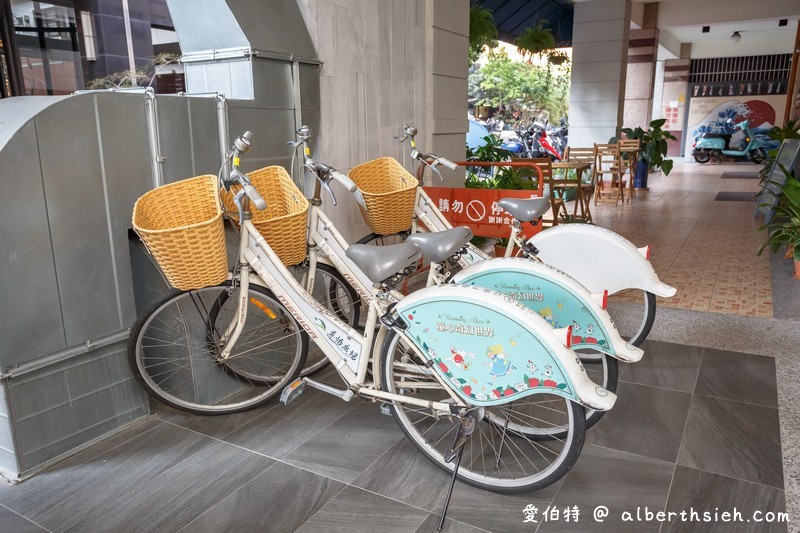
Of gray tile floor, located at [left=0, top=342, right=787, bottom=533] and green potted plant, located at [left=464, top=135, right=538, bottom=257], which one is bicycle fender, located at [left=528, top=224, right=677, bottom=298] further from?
green potted plant, located at [left=464, top=135, right=538, bottom=257]

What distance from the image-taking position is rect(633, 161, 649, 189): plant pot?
10727 mm

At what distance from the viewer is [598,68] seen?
11227 millimetres

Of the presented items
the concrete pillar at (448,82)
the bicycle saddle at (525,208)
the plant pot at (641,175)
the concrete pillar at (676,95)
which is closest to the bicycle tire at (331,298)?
the bicycle saddle at (525,208)

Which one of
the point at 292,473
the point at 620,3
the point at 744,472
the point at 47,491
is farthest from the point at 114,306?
the point at 620,3

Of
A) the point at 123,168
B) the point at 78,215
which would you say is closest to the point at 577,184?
the point at 123,168

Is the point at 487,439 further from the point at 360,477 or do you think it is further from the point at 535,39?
the point at 535,39

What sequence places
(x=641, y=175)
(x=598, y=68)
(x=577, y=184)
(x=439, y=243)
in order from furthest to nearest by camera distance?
(x=598, y=68)
(x=641, y=175)
(x=577, y=184)
(x=439, y=243)

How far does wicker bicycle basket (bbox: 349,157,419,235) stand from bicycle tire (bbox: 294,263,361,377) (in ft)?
1.21

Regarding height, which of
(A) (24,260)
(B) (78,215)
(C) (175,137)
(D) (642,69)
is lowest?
(A) (24,260)

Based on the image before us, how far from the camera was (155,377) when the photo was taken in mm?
2754

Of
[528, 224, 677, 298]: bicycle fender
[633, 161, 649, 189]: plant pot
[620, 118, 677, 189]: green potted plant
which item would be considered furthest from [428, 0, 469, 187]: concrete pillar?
[633, 161, 649, 189]: plant pot

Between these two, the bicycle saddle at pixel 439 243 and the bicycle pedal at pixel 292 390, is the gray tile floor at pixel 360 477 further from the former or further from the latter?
the bicycle saddle at pixel 439 243

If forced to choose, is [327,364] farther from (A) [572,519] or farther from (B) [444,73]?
(B) [444,73]

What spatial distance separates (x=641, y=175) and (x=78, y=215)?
10229 millimetres
